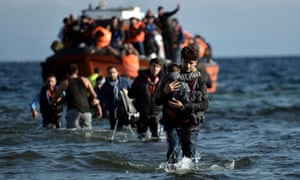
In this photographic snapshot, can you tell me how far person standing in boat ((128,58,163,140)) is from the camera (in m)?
13.0

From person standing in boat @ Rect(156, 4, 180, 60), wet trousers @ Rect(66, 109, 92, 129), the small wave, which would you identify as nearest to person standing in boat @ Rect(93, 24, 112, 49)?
person standing in boat @ Rect(156, 4, 180, 60)

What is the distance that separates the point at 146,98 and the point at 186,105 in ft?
14.0

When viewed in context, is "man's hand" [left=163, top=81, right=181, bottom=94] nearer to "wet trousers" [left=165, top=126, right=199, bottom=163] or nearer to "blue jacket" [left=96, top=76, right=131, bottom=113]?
"wet trousers" [left=165, top=126, right=199, bottom=163]

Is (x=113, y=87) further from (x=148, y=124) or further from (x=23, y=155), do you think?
(x=23, y=155)

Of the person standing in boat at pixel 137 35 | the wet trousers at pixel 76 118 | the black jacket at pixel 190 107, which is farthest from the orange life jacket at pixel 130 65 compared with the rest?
the black jacket at pixel 190 107

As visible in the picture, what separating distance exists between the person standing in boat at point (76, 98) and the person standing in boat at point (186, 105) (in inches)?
159

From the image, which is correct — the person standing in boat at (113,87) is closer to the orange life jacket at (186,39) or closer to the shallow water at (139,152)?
the shallow water at (139,152)

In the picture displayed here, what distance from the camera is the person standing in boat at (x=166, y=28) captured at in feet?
79.9

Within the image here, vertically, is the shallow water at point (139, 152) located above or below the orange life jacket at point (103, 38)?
below

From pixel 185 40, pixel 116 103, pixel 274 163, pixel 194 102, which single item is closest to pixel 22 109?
pixel 185 40

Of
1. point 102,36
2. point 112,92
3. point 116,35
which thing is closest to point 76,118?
point 112,92

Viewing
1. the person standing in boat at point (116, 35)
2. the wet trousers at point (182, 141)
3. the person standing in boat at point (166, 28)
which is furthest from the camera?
the person standing in boat at point (166, 28)

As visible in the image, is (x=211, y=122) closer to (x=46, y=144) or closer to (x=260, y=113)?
(x=260, y=113)

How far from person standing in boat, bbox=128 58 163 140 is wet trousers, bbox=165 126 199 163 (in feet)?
10.7
